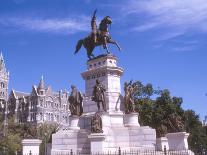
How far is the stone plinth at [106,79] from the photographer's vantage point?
1087 inches

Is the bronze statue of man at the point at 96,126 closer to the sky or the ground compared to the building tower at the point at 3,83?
closer to the ground

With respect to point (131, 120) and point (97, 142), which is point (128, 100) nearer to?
point (131, 120)

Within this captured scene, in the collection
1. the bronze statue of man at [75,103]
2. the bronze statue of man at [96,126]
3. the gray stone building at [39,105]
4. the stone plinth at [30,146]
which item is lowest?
the stone plinth at [30,146]

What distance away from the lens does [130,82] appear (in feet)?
91.9

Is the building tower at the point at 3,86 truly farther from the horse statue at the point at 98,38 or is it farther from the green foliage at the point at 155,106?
the horse statue at the point at 98,38

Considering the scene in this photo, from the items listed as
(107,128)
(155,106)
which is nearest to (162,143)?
(107,128)

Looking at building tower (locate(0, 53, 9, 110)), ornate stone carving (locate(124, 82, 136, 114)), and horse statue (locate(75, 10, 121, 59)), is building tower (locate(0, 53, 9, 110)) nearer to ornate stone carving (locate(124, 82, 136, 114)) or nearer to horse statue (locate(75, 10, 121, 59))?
horse statue (locate(75, 10, 121, 59))

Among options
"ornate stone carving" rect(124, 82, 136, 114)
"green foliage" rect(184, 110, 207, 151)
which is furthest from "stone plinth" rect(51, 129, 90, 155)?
"green foliage" rect(184, 110, 207, 151)

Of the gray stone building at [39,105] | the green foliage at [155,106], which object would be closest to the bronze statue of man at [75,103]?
the green foliage at [155,106]

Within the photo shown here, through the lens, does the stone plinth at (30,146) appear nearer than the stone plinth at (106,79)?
Yes

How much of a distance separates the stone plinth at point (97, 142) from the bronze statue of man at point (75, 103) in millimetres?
4912

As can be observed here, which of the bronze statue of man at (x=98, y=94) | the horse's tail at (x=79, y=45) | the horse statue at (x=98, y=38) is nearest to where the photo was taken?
the bronze statue of man at (x=98, y=94)

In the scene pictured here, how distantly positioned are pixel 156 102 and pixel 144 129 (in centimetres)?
2282

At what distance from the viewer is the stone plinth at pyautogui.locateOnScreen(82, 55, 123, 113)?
27.6 meters
